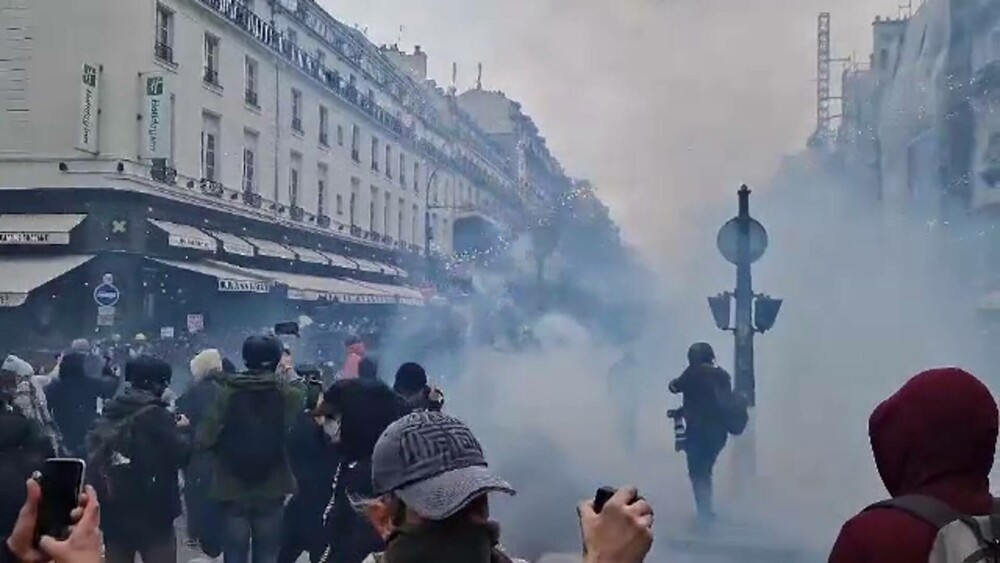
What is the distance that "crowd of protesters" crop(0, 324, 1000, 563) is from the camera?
1.65 meters

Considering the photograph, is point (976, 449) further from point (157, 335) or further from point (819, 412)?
point (157, 335)

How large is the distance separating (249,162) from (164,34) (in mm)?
2506

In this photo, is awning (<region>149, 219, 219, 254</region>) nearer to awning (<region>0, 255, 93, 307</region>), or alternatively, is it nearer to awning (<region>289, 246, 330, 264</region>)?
awning (<region>0, 255, 93, 307</region>)

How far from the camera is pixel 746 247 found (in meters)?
8.73

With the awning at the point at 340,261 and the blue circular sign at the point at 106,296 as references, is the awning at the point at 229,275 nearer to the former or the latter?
the blue circular sign at the point at 106,296

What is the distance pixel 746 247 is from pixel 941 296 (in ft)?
34.8

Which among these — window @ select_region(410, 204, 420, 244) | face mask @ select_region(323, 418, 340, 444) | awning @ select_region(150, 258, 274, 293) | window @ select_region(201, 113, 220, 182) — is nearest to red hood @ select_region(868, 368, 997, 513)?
face mask @ select_region(323, 418, 340, 444)

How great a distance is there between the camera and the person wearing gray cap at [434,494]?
164cm

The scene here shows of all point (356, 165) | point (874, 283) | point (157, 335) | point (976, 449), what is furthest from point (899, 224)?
point (976, 449)

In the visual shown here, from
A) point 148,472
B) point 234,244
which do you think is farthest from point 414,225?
point 148,472

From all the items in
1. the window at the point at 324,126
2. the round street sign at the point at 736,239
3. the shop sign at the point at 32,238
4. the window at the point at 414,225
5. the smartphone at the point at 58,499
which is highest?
the window at the point at 324,126

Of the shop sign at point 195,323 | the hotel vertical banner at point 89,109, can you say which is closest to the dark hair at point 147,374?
the shop sign at point 195,323

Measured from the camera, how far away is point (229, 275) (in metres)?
16.0

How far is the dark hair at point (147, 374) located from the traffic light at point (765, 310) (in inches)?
204
